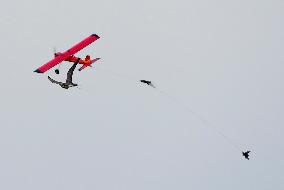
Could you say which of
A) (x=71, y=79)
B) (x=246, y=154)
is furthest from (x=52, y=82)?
(x=246, y=154)

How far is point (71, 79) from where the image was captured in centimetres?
9338

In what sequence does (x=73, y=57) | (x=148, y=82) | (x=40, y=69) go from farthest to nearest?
(x=73, y=57)
(x=40, y=69)
(x=148, y=82)

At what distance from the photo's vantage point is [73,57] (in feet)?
323

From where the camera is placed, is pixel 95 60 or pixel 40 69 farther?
pixel 95 60

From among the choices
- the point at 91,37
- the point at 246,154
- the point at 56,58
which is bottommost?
the point at 246,154

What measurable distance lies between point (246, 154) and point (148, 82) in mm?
17113

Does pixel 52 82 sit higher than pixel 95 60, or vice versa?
pixel 95 60

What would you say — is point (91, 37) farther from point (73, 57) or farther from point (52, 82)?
point (52, 82)

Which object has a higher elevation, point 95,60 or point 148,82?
point 95,60

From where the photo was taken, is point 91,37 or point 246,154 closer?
point 246,154

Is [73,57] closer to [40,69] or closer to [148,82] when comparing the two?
[40,69]

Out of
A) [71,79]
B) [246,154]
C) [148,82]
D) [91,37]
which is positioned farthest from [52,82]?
[246,154]

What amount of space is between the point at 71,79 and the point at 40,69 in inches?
192

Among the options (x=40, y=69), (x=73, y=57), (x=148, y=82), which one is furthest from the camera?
(x=73, y=57)
